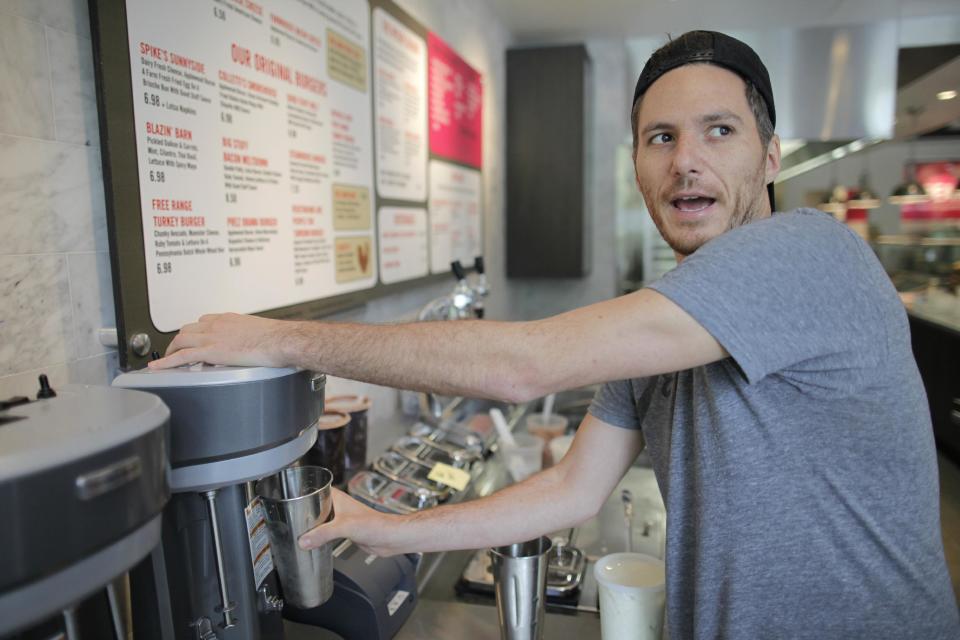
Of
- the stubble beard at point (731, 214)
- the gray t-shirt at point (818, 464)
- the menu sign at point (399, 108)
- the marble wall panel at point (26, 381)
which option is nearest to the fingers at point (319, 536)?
the marble wall panel at point (26, 381)

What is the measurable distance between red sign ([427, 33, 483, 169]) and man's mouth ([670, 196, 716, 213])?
1583 millimetres

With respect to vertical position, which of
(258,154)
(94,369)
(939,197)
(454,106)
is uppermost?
(454,106)

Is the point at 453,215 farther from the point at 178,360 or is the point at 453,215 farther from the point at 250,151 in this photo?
the point at 178,360

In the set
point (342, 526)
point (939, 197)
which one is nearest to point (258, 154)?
point (342, 526)

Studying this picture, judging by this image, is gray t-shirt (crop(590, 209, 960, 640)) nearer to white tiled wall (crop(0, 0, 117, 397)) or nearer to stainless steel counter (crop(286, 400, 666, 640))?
stainless steel counter (crop(286, 400, 666, 640))

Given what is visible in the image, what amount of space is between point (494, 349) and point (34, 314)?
26.3 inches

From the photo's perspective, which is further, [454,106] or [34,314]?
[454,106]

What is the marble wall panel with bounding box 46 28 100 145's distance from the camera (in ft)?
3.18

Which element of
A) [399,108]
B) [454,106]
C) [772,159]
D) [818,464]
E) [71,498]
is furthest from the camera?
[454,106]

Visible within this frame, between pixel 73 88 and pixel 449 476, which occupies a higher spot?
pixel 73 88

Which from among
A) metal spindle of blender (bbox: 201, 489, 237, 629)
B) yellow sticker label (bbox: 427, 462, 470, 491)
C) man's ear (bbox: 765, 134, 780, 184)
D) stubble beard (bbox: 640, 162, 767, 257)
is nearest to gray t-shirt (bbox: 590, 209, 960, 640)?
stubble beard (bbox: 640, 162, 767, 257)

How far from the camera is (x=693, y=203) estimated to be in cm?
103

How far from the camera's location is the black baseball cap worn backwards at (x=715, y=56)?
1.00 metres

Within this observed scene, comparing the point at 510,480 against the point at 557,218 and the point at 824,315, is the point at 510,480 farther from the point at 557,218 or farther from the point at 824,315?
the point at 557,218
